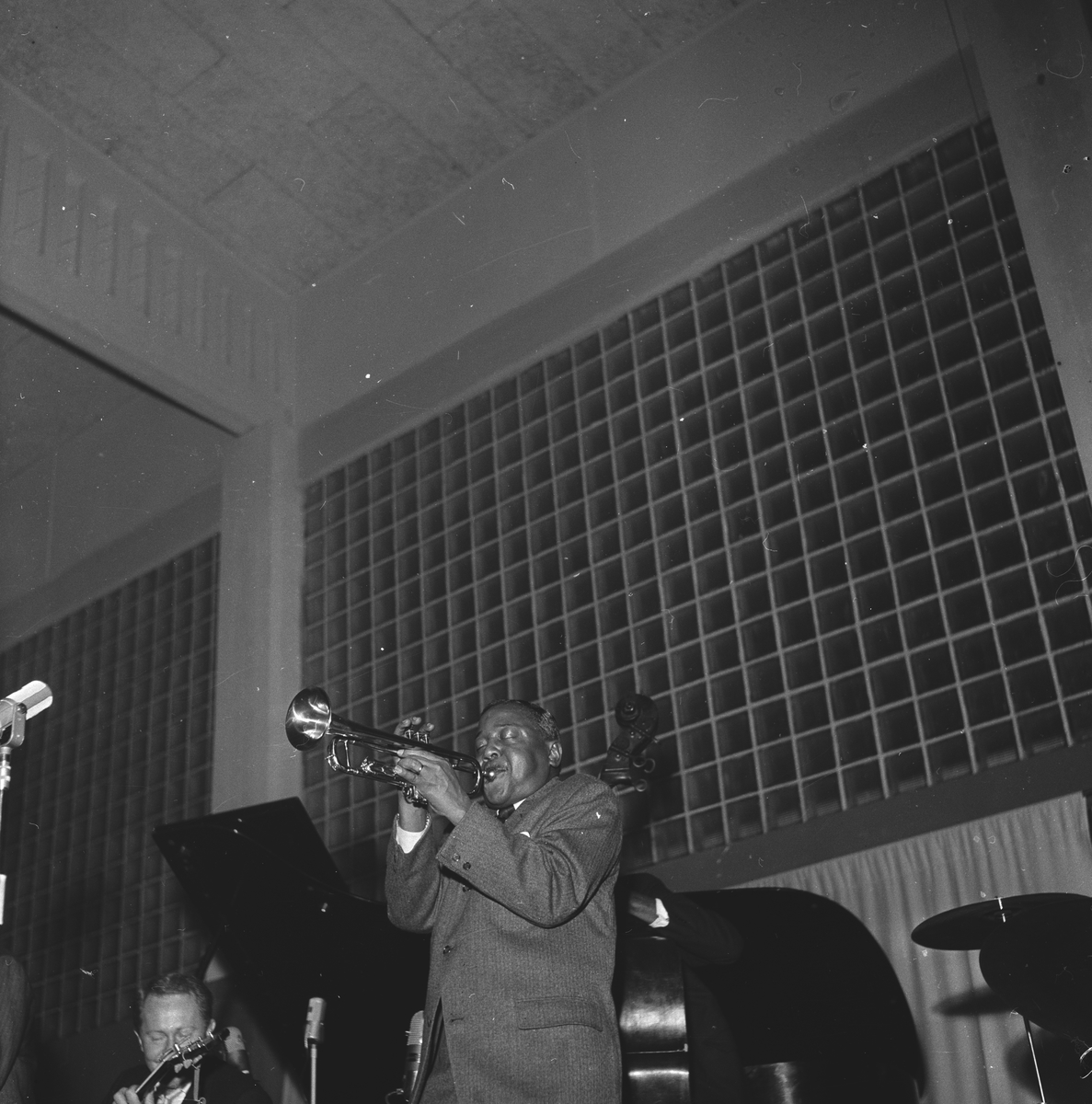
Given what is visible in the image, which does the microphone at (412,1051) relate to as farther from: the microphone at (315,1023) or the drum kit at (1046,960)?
the drum kit at (1046,960)

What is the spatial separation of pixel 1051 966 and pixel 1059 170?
2131mm

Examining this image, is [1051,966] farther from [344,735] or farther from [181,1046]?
[181,1046]

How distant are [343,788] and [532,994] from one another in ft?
13.1

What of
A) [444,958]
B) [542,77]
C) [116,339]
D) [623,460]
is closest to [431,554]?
[623,460]

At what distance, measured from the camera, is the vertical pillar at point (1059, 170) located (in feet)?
11.9

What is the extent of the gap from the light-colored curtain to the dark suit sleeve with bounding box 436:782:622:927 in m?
2.05

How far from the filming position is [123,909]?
21.9 ft

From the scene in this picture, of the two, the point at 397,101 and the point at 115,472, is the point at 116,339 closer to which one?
the point at 115,472

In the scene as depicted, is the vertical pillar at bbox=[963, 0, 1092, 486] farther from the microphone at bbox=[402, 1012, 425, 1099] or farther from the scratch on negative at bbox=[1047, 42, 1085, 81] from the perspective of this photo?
the microphone at bbox=[402, 1012, 425, 1099]

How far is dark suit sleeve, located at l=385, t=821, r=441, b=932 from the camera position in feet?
8.68

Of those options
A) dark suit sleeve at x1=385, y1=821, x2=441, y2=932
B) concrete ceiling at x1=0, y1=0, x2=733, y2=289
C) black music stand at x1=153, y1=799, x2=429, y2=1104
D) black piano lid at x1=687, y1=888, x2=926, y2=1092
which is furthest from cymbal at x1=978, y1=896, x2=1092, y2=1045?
concrete ceiling at x1=0, y1=0, x2=733, y2=289

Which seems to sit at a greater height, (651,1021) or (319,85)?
(319,85)

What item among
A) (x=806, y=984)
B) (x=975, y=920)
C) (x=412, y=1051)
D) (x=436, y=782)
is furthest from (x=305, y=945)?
(x=975, y=920)

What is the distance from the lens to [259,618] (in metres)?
6.70
